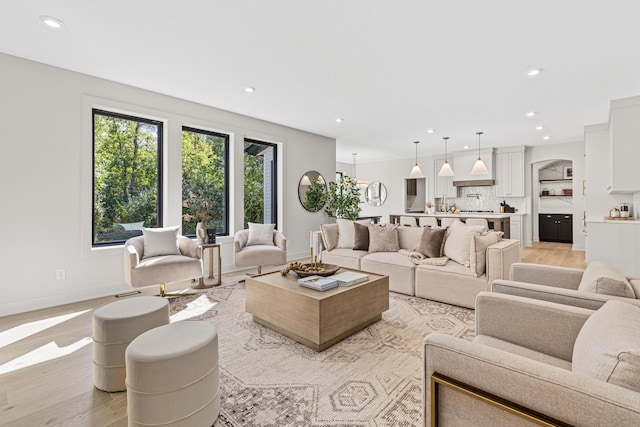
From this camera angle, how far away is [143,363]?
4.76 ft

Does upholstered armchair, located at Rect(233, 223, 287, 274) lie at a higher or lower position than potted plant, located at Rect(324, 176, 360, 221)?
lower

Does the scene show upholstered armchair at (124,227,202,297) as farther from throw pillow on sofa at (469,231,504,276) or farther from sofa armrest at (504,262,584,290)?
sofa armrest at (504,262,584,290)

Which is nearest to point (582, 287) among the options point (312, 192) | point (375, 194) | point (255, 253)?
point (255, 253)

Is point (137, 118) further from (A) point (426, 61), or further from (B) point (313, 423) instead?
(B) point (313, 423)

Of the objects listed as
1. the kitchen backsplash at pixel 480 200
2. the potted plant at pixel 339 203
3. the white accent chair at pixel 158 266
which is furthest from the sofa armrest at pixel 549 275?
the kitchen backsplash at pixel 480 200

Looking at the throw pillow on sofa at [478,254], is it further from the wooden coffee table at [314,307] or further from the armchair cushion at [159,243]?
the armchair cushion at [159,243]

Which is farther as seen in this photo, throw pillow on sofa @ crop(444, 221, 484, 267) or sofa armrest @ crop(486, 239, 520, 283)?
throw pillow on sofa @ crop(444, 221, 484, 267)

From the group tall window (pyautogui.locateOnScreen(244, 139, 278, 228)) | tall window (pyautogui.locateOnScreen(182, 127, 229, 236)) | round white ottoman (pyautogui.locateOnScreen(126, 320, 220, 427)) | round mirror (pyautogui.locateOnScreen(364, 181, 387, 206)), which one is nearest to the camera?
round white ottoman (pyautogui.locateOnScreen(126, 320, 220, 427))

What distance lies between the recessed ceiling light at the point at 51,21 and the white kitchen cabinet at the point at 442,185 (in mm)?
8869

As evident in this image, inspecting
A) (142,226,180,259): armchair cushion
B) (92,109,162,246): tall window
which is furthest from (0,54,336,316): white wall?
(142,226,180,259): armchair cushion

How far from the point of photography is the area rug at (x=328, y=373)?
1.69 m

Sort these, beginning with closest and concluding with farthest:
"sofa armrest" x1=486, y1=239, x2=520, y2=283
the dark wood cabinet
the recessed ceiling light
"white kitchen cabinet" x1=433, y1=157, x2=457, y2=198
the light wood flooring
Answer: the light wood flooring
the recessed ceiling light
"sofa armrest" x1=486, y1=239, x2=520, y2=283
the dark wood cabinet
"white kitchen cabinet" x1=433, y1=157, x2=457, y2=198

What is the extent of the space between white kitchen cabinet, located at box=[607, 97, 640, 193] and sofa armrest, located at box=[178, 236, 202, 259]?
622cm

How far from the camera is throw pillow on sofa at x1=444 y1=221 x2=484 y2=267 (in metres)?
3.48
